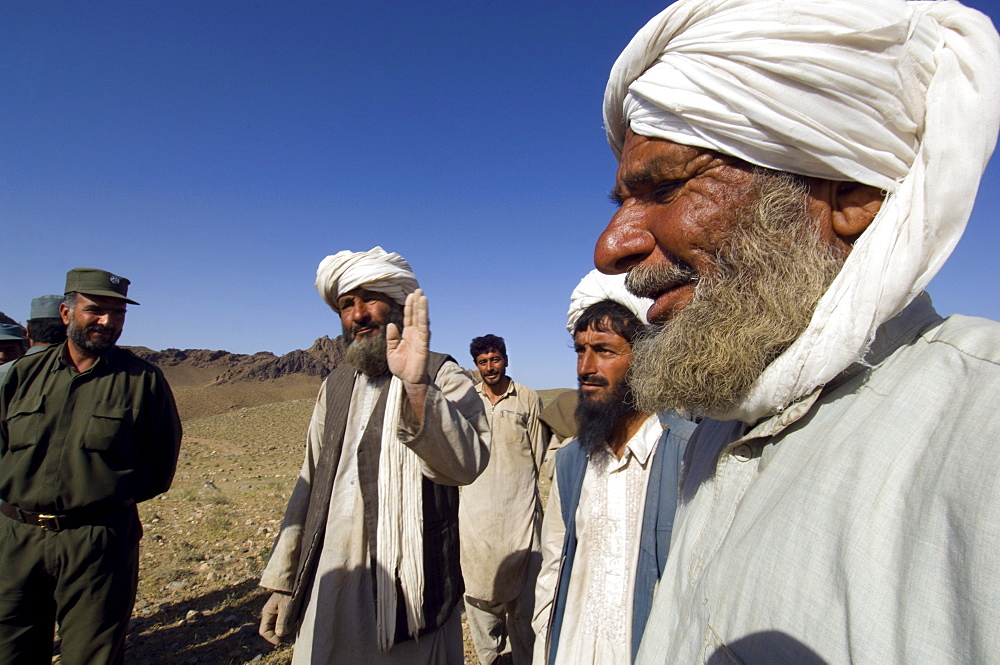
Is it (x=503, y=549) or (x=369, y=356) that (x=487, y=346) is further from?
(x=369, y=356)

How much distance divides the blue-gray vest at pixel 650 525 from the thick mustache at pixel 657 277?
993mm

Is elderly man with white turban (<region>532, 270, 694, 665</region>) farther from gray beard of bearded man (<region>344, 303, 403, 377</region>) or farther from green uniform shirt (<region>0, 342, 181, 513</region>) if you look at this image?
green uniform shirt (<region>0, 342, 181, 513</region>)

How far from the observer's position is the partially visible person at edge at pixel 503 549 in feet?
14.9

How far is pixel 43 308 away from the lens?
17.3ft

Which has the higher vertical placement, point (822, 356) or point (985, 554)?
point (822, 356)

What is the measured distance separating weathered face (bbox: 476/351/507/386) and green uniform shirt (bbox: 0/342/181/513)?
2874 mm

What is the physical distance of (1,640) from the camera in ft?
11.1

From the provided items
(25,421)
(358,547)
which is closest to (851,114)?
(358,547)

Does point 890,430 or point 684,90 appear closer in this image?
point 890,430

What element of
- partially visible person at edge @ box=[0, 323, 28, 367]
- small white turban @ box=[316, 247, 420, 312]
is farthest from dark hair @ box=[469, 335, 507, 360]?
partially visible person at edge @ box=[0, 323, 28, 367]

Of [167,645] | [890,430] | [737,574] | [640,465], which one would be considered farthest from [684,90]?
[167,645]

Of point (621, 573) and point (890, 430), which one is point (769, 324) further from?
point (621, 573)

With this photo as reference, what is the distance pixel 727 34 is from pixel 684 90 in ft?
0.47

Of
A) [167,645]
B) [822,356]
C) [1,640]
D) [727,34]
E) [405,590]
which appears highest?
[727,34]
